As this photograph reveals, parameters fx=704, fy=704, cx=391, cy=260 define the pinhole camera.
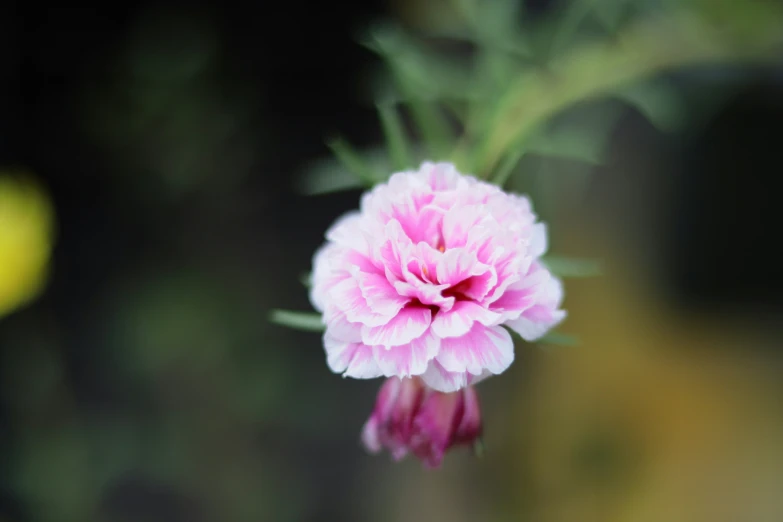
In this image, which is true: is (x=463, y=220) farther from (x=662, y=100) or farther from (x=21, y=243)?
(x=21, y=243)

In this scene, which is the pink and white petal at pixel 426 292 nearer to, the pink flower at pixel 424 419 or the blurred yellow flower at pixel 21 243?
the pink flower at pixel 424 419

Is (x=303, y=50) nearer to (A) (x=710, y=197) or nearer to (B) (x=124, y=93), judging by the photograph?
(B) (x=124, y=93)

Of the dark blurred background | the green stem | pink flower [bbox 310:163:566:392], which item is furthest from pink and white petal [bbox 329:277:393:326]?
the dark blurred background

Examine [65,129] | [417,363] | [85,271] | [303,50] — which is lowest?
[417,363]

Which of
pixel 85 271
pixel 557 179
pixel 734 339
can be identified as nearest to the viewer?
pixel 557 179

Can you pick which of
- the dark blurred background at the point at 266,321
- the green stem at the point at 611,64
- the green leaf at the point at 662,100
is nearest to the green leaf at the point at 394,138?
the green stem at the point at 611,64

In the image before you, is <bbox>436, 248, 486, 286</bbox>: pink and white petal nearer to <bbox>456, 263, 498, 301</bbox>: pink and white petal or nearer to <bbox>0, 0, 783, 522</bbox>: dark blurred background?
<bbox>456, 263, 498, 301</bbox>: pink and white petal

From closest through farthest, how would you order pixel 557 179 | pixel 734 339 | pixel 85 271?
pixel 557 179 → pixel 734 339 → pixel 85 271

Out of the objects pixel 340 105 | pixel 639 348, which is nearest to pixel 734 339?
pixel 639 348
